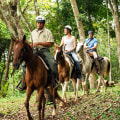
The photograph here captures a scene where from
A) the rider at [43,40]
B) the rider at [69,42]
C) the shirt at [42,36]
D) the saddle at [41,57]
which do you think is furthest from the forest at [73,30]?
the rider at [69,42]

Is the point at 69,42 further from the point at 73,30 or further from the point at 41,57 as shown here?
the point at 73,30

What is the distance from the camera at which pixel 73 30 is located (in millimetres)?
23969

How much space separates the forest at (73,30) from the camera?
25.8 ft

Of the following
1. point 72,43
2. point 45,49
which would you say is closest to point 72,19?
point 72,43

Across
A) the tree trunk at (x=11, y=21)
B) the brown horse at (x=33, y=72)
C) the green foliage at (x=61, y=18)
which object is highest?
the green foliage at (x=61, y=18)

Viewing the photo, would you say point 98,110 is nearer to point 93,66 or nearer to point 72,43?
point 72,43

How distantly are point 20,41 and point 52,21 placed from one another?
21.1m

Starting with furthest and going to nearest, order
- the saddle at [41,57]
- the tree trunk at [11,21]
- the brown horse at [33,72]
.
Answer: the tree trunk at [11,21]
the saddle at [41,57]
the brown horse at [33,72]

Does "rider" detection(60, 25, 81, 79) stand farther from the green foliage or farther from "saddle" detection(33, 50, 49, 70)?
the green foliage

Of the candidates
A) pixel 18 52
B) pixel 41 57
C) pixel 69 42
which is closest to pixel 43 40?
pixel 41 57

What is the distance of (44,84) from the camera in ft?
22.6

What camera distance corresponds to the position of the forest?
7852mm

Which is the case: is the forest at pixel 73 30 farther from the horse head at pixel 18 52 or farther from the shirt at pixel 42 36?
the shirt at pixel 42 36

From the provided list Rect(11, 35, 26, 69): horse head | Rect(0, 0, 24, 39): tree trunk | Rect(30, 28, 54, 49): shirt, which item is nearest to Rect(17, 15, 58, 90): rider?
Rect(30, 28, 54, 49): shirt
